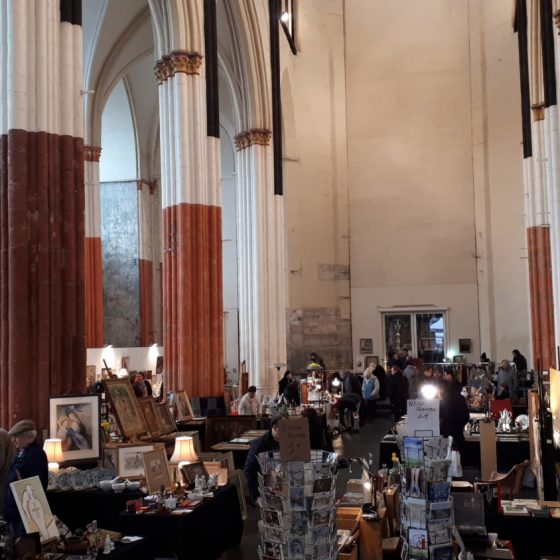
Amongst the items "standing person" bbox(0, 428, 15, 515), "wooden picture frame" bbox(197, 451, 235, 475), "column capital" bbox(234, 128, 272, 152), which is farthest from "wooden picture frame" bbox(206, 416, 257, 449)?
"column capital" bbox(234, 128, 272, 152)

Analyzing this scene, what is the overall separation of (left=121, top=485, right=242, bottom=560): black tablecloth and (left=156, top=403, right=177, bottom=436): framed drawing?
3.40m

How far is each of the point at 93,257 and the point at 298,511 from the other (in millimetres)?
18989

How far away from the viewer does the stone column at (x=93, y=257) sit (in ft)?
69.6

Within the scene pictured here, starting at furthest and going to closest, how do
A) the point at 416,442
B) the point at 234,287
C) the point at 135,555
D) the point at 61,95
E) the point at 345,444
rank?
the point at 234,287
the point at 345,444
the point at 61,95
the point at 135,555
the point at 416,442

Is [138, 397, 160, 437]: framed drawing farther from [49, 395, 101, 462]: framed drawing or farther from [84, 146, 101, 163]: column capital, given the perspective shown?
[84, 146, 101, 163]: column capital

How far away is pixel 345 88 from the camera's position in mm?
26781

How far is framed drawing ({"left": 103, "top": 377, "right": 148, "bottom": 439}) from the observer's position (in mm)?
9078

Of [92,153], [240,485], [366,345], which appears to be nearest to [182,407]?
[240,485]

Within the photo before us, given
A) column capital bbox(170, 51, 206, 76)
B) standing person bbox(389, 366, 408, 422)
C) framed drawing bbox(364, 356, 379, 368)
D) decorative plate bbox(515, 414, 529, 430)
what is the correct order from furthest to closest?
framed drawing bbox(364, 356, 379, 368)
standing person bbox(389, 366, 408, 422)
column capital bbox(170, 51, 206, 76)
decorative plate bbox(515, 414, 529, 430)

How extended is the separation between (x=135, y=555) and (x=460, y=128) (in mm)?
23190

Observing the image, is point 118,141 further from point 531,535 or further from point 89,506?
point 531,535

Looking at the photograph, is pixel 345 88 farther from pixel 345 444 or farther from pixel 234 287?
pixel 345 444

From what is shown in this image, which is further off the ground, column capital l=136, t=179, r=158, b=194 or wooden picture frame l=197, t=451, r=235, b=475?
column capital l=136, t=179, r=158, b=194

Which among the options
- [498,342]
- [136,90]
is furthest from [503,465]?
[136,90]
